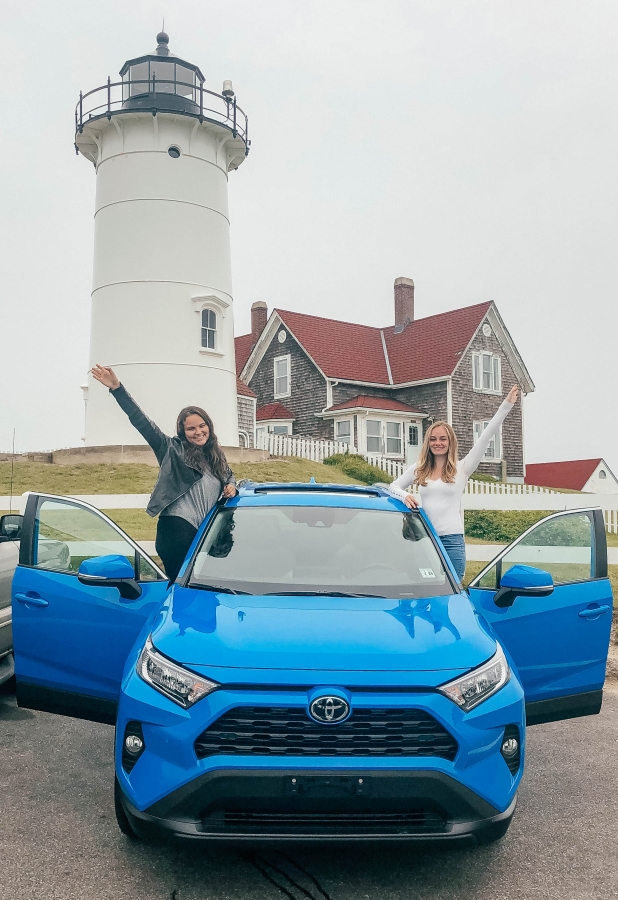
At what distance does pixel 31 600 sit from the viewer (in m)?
4.67

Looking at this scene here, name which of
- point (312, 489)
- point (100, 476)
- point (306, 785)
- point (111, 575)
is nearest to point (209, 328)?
point (100, 476)

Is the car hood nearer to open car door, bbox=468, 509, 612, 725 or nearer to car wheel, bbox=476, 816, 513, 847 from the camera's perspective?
open car door, bbox=468, 509, 612, 725

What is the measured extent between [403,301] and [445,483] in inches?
1388

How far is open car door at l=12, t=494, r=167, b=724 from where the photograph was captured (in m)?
4.50

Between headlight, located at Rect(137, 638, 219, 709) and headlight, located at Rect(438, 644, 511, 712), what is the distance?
925 mm

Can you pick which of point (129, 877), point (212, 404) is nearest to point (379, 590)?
point (129, 877)

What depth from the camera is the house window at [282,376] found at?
125 feet

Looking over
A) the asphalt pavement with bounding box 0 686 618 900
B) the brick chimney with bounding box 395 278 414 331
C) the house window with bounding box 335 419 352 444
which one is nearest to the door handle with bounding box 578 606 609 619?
the asphalt pavement with bounding box 0 686 618 900

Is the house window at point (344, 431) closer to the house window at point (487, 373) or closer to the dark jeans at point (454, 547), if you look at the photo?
the house window at point (487, 373)

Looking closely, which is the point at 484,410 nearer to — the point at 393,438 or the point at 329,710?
the point at 393,438

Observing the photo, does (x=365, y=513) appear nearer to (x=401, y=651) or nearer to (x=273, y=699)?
(x=401, y=651)

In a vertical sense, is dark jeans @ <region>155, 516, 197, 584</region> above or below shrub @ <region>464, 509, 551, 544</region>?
above

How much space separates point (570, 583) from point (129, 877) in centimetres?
266

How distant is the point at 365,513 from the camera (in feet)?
16.6
